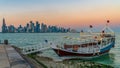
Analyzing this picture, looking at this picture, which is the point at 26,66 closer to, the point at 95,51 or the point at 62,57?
the point at 62,57

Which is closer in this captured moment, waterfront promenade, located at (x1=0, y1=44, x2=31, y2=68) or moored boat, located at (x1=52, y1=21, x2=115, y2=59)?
waterfront promenade, located at (x1=0, y1=44, x2=31, y2=68)

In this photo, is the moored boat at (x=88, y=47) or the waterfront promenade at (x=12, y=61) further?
the moored boat at (x=88, y=47)

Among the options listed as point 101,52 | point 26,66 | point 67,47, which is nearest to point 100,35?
point 101,52

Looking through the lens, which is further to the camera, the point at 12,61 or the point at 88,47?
the point at 88,47

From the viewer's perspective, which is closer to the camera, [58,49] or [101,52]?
[58,49]

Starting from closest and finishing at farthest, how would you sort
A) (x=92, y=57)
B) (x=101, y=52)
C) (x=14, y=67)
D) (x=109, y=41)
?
(x=14, y=67) → (x=92, y=57) → (x=101, y=52) → (x=109, y=41)

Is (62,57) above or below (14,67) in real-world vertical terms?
below

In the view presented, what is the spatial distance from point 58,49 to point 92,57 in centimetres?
632

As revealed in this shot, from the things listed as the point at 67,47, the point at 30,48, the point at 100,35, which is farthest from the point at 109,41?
the point at 30,48

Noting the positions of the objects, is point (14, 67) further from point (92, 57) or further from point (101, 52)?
point (101, 52)

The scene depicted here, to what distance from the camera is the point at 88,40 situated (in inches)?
1960

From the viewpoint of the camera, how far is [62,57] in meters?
38.1

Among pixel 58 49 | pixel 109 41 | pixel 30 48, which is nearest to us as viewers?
pixel 30 48

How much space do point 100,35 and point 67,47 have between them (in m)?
11.5
